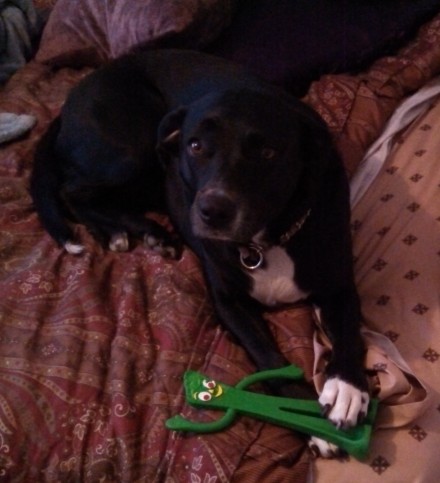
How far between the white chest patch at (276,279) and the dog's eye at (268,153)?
0.72ft

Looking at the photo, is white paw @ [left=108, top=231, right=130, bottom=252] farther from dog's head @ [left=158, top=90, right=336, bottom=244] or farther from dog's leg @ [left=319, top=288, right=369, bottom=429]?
dog's leg @ [left=319, top=288, right=369, bottom=429]

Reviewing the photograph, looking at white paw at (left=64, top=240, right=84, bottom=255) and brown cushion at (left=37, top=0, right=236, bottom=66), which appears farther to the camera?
brown cushion at (left=37, top=0, right=236, bottom=66)

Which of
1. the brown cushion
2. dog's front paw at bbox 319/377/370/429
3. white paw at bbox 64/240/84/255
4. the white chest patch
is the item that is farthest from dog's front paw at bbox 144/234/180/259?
the brown cushion

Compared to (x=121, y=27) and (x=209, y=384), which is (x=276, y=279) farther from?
(x=121, y=27)

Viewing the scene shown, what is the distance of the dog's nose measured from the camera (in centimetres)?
106

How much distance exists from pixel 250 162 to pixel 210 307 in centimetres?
40

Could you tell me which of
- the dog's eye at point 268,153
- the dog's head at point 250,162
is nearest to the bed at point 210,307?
the dog's head at point 250,162

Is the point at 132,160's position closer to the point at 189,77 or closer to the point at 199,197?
the point at 189,77

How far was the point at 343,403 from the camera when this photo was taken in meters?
1.04

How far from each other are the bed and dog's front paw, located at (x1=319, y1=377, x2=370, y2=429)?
0.05 m

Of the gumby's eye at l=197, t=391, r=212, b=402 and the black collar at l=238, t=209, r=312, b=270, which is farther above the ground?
the black collar at l=238, t=209, r=312, b=270

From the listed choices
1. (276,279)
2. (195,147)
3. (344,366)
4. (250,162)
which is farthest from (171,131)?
(344,366)

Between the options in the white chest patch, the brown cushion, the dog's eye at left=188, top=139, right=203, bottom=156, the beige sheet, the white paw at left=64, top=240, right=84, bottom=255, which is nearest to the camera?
the beige sheet

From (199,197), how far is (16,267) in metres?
0.58
